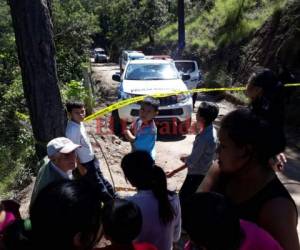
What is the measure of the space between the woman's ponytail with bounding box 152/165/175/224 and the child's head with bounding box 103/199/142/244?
62 centimetres

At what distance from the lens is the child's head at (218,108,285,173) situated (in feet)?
7.12

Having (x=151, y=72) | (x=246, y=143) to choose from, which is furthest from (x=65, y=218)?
(x=151, y=72)

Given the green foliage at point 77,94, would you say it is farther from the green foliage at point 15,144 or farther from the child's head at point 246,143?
the child's head at point 246,143

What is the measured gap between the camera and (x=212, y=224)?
184 centimetres

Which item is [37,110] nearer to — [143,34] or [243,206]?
[243,206]

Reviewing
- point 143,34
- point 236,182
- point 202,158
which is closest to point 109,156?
point 202,158

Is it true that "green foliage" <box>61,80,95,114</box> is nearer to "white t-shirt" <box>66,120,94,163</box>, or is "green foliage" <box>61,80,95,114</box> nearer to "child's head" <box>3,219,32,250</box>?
"white t-shirt" <box>66,120,94,163</box>

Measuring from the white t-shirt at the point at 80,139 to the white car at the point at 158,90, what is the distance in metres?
4.72

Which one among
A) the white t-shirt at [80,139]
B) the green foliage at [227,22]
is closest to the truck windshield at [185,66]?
the green foliage at [227,22]

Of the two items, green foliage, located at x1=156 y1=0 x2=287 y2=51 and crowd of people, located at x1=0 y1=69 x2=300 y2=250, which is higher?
crowd of people, located at x1=0 y1=69 x2=300 y2=250

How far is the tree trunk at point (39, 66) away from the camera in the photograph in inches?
222

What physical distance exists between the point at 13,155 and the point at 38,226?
7827 mm

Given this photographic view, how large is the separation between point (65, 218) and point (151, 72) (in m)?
9.80

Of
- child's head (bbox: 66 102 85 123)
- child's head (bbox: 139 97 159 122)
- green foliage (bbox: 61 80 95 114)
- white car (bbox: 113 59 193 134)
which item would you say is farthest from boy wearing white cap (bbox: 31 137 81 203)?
green foliage (bbox: 61 80 95 114)
